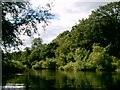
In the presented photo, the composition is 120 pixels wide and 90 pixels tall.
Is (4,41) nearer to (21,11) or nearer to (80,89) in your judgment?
(21,11)

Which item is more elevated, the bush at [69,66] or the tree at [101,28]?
the tree at [101,28]

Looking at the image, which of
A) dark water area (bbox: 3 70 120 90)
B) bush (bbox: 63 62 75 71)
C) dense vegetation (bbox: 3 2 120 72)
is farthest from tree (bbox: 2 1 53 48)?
bush (bbox: 63 62 75 71)

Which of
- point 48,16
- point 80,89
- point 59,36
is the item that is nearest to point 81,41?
point 59,36

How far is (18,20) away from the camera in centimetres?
221

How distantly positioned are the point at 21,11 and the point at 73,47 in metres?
30.7

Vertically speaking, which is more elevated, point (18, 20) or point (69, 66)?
point (69, 66)

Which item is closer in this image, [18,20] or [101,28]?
[18,20]

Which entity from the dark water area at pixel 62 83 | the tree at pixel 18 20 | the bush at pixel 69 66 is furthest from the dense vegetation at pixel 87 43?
the tree at pixel 18 20

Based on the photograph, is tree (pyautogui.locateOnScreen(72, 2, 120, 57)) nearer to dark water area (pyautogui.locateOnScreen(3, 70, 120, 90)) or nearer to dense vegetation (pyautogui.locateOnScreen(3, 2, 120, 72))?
dense vegetation (pyautogui.locateOnScreen(3, 2, 120, 72))

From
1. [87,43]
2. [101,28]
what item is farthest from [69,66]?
[101,28]

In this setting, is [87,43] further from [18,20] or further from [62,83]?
[18,20]

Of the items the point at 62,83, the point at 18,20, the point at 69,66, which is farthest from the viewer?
the point at 69,66

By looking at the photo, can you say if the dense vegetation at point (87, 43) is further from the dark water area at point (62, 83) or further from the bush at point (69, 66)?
the dark water area at point (62, 83)

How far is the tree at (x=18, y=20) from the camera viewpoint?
2.15 metres
